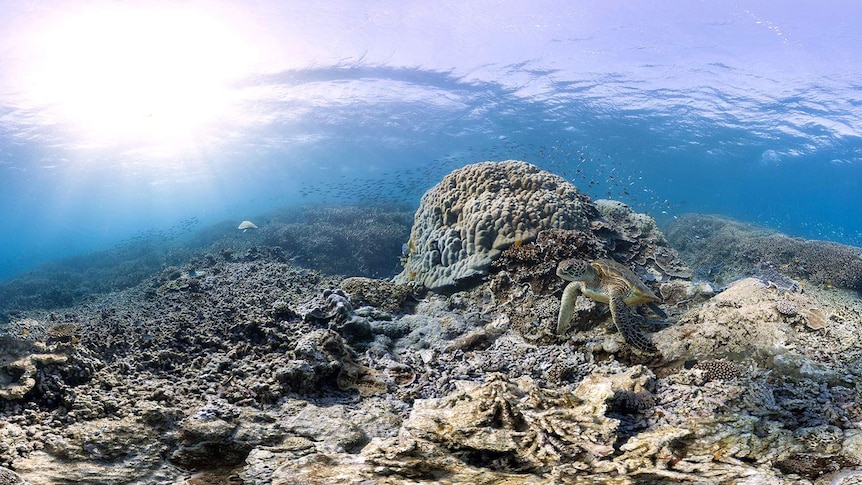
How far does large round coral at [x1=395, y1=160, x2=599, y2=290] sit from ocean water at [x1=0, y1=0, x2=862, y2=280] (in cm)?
882

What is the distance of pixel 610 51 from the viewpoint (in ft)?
82.9

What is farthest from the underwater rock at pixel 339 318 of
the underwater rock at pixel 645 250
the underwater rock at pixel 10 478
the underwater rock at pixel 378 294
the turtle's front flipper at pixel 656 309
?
the underwater rock at pixel 645 250

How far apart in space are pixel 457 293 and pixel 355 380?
3302 mm

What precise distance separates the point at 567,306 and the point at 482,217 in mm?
2824

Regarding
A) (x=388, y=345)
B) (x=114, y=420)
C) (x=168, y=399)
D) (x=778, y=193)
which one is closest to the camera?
(x=114, y=420)

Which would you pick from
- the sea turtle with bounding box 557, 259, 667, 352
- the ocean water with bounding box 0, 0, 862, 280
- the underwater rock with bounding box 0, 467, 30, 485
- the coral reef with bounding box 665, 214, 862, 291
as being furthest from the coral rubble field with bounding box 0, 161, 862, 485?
the ocean water with bounding box 0, 0, 862, 280

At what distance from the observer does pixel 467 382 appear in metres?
3.85

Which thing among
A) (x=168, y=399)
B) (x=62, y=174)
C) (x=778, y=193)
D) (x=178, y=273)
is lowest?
(x=778, y=193)

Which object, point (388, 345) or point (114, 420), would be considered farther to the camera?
point (388, 345)

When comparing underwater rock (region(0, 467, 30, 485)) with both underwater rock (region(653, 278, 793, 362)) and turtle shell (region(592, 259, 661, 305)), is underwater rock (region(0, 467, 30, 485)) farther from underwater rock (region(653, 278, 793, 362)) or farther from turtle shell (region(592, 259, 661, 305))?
turtle shell (region(592, 259, 661, 305))

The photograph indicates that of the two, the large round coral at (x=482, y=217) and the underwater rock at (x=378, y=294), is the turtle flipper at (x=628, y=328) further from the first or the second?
the underwater rock at (x=378, y=294)

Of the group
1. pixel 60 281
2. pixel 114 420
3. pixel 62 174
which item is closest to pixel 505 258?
pixel 114 420

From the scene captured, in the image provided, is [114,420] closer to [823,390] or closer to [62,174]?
[823,390]

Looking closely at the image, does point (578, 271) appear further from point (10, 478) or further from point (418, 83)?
point (418, 83)
